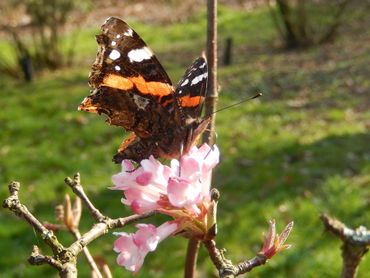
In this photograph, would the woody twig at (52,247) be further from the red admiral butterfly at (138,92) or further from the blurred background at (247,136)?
the blurred background at (247,136)

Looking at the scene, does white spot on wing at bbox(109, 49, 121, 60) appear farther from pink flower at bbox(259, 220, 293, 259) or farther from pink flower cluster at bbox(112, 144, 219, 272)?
pink flower at bbox(259, 220, 293, 259)

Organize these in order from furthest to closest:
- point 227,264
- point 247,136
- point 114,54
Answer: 1. point 247,136
2. point 114,54
3. point 227,264

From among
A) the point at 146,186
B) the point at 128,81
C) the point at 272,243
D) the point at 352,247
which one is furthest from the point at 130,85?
the point at 352,247

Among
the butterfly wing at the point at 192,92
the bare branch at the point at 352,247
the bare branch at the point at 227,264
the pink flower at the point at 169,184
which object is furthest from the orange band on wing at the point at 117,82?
the bare branch at the point at 352,247

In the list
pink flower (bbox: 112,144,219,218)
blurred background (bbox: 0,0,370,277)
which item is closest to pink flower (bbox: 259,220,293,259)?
pink flower (bbox: 112,144,219,218)

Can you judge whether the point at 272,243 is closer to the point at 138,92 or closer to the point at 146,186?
the point at 146,186
